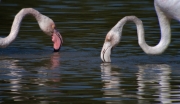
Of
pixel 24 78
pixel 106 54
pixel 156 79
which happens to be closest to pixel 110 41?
pixel 106 54

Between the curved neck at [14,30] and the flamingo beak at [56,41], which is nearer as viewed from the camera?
the curved neck at [14,30]

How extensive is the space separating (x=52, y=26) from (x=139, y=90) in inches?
Result: 186

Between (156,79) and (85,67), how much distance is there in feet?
5.18

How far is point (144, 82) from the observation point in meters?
12.1

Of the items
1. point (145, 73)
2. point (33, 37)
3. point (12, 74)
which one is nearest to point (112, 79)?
point (145, 73)

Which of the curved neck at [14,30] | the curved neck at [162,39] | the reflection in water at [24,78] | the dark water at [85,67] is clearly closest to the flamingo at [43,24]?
the curved neck at [14,30]

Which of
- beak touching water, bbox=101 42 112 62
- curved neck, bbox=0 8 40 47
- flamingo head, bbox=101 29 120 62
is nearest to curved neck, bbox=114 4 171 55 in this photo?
flamingo head, bbox=101 29 120 62

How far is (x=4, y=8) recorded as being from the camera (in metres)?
23.1

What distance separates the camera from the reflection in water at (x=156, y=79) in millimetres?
11191

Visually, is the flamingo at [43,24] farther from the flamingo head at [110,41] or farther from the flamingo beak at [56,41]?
the flamingo head at [110,41]

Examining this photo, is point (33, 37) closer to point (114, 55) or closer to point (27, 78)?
point (114, 55)

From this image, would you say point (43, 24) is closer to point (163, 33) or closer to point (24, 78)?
point (163, 33)

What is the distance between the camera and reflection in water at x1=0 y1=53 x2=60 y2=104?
11415 mm

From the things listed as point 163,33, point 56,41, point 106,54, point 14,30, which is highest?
point 14,30
